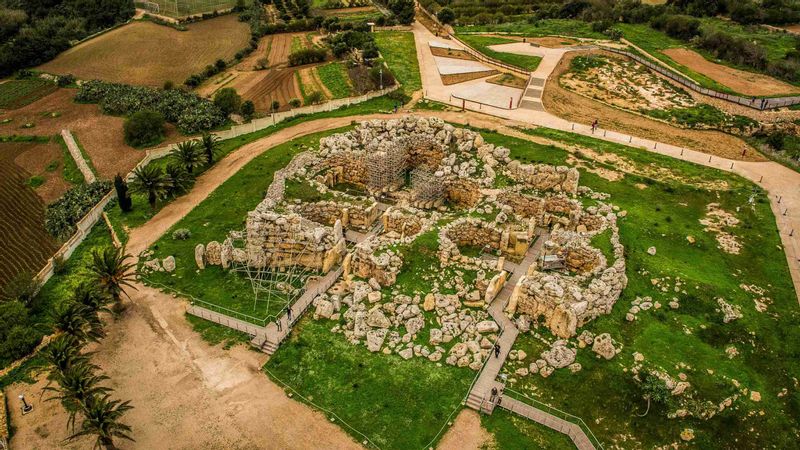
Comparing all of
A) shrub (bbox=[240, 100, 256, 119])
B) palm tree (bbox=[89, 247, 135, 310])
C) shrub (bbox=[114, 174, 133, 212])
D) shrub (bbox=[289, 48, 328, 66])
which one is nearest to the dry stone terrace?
palm tree (bbox=[89, 247, 135, 310])

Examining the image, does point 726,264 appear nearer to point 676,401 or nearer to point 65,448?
point 676,401

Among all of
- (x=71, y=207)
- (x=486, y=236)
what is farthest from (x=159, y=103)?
(x=486, y=236)

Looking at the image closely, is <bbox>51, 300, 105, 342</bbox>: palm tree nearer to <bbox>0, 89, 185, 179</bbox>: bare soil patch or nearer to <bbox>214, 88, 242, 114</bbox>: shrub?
<bbox>0, 89, 185, 179</bbox>: bare soil patch

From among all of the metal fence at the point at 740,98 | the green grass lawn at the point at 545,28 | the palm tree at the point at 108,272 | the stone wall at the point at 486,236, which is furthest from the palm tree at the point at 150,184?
the metal fence at the point at 740,98

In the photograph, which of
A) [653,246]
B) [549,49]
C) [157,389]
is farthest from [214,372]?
[549,49]

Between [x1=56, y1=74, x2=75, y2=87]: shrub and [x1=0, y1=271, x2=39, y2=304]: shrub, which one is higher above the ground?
[x1=56, y1=74, x2=75, y2=87]: shrub

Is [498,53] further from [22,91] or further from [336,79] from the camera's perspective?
[22,91]
